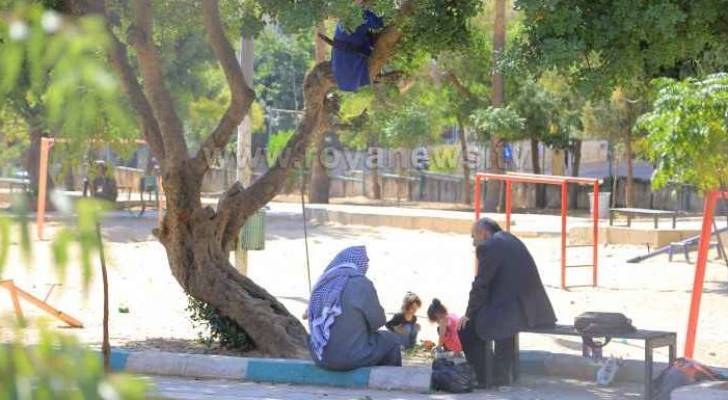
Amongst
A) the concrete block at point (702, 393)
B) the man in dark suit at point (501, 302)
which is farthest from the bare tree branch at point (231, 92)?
the concrete block at point (702, 393)

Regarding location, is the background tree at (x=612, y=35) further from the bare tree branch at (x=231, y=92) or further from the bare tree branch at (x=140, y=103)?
the bare tree branch at (x=140, y=103)

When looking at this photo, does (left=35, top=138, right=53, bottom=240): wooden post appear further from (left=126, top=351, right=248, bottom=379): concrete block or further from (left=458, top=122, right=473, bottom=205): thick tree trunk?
(left=458, top=122, right=473, bottom=205): thick tree trunk

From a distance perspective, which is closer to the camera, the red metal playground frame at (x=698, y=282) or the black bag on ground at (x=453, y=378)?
the black bag on ground at (x=453, y=378)

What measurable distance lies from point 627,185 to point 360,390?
96.5 feet

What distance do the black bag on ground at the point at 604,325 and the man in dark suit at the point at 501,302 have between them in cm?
25

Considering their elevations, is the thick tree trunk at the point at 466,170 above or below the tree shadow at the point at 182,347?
above

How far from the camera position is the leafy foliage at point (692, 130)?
10266 mm

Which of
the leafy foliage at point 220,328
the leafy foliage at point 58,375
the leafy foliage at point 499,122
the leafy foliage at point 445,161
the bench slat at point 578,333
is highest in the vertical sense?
the leafy foliage at point 499,122

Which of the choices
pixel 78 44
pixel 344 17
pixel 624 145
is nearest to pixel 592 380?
pixel 344 17

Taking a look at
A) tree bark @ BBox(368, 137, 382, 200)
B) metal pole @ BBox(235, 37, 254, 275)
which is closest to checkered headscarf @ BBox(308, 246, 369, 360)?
metal pole @ BBox(235, 37, 254, 275)

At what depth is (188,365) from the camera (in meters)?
10.2

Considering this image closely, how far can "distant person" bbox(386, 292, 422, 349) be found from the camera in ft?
37.8

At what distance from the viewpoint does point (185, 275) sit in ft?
37.8

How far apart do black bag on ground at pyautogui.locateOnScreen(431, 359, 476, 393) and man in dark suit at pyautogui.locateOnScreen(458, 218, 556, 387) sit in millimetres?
272
